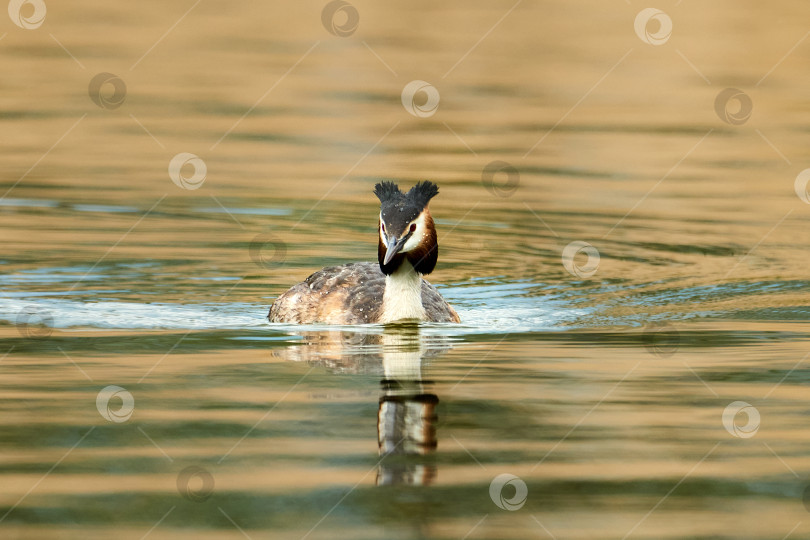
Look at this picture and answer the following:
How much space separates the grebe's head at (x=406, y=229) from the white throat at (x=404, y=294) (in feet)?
0.24

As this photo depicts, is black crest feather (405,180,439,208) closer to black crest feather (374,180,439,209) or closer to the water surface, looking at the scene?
black crest feather (374,180,439,209)

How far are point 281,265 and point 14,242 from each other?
10.3 feet

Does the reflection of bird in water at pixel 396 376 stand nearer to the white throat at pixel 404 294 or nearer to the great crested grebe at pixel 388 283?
the white throat at pixel 404 294

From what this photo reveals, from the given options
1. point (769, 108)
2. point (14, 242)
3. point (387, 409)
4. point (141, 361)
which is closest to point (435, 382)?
point (387, 409)

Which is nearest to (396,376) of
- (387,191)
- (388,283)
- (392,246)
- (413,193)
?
(392,246)

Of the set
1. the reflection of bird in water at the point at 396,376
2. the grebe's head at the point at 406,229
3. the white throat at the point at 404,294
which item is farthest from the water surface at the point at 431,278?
the grebe's head at the point at 406,229

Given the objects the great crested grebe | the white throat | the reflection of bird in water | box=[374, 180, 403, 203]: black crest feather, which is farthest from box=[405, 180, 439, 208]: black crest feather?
the reflection of bird in water

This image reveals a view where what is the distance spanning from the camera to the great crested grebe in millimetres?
13508

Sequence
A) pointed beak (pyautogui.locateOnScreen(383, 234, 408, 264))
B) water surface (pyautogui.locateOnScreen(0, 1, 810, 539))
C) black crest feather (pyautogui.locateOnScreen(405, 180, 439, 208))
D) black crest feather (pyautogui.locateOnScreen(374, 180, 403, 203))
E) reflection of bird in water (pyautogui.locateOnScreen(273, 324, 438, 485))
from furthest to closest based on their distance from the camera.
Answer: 1. black crest feather (pyautogui.locateOnScreen(374, 180, 403, 203))
2. black crest feather (pyautogui.locateOnScreen(405, 180, 439, 208))
3. pointed beak (pyautogui.locateOnScreen(383, 234, 408, 264))
4. reflection of bird in water (pyautogui.locateOnScreen(273, 324, 438, 485))
5. water surface (pyautogui.locateOnScreen(0, 1, 810, 539))

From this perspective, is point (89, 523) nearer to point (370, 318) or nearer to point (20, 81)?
point (370, 318)

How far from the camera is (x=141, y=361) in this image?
11.9 metres

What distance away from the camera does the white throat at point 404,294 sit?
45.6 feet

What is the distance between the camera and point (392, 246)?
13.3 meters

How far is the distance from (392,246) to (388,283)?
28.6 inches
